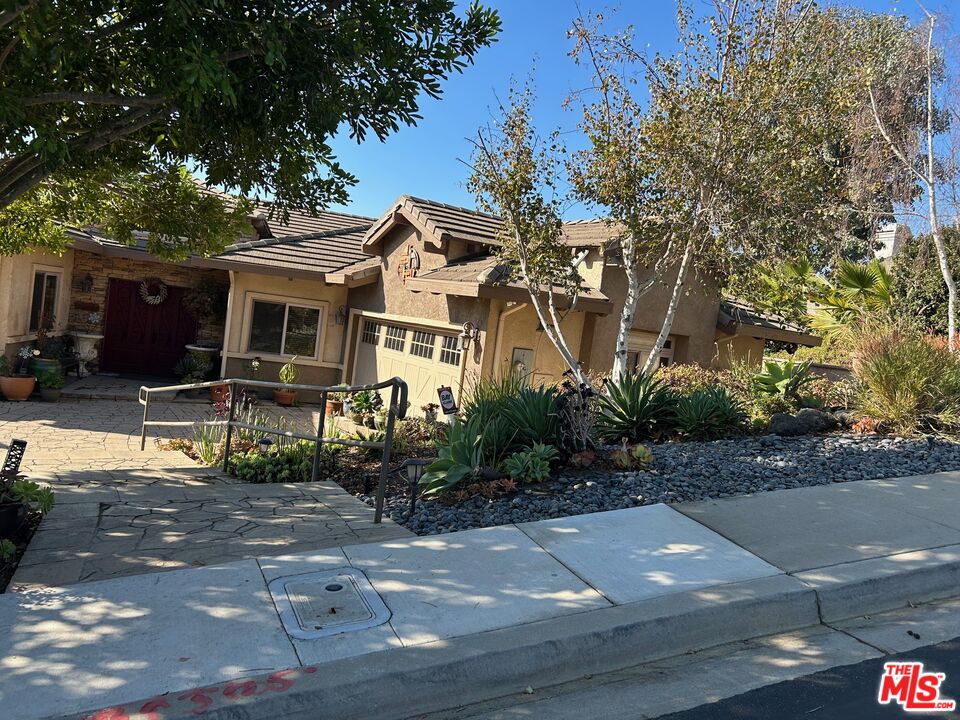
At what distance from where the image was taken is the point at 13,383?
13.5 m

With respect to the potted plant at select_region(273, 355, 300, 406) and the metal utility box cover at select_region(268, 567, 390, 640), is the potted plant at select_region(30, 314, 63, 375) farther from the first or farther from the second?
the metal utility box cover at select_region(268, 567, 390, 640)

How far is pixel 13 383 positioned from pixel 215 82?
1110 centimetres

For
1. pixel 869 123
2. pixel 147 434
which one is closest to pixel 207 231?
pixel 147 434

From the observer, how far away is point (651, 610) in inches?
168

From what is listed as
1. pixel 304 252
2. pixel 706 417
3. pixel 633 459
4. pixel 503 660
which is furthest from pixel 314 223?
pixel 503 660

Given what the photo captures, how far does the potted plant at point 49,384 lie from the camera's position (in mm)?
13711

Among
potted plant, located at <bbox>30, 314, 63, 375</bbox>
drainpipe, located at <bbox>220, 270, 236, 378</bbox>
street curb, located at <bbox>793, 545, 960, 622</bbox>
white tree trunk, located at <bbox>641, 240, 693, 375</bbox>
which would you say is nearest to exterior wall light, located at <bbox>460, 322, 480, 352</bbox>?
white tree trunk, located at <bbox>641, 240, 693, 375</bbox>

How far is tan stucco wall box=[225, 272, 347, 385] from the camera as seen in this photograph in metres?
16.3

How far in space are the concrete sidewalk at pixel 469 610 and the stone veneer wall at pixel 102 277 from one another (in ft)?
44.7

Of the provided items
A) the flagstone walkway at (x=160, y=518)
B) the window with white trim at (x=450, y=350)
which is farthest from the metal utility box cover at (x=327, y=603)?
the window with white trim at (x=450, y=350)

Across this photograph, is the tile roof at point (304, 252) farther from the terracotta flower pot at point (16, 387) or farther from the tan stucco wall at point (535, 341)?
the tan stucco wall at point (535, 341)

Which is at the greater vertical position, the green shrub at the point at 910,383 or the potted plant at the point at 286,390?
the green shrub at the point at 910,383

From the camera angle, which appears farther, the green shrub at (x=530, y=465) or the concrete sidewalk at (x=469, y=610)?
the green shrub at (x=530, y=465)

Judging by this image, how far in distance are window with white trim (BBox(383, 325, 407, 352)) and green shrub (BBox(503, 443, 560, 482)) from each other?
842 centimetres
